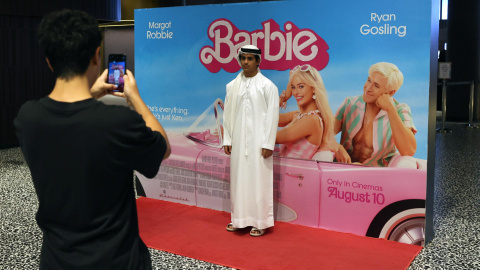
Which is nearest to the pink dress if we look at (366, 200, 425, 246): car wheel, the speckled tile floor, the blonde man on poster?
the blonde man on poster

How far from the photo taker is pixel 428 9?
4.07 m

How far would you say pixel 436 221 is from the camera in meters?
4.88

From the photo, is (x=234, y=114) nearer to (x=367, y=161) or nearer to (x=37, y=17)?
(x=367, y=161)

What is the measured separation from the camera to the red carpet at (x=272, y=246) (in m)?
3.84

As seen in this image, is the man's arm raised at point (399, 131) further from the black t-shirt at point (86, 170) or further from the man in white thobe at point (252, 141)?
the black t-shirt at point (86, 170)

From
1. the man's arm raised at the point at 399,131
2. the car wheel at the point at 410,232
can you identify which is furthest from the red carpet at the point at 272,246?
the man's arm raised at the point at 399,131

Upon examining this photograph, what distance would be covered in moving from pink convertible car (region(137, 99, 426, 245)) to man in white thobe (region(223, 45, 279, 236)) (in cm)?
33

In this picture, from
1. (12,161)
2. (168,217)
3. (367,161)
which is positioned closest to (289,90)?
(367,161)

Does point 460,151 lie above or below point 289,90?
below

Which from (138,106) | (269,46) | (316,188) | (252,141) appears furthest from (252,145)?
(138,106)

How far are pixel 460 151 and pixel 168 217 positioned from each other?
546 centimetres

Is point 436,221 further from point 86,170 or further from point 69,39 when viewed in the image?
point 69,39

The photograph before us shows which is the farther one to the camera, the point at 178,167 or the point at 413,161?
the point at 178,167

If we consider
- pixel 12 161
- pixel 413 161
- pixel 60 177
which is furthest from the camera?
pixel 12 161
